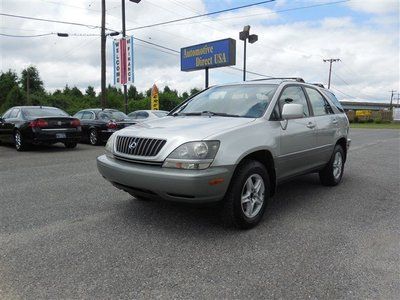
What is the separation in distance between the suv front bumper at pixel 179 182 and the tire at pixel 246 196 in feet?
0.54

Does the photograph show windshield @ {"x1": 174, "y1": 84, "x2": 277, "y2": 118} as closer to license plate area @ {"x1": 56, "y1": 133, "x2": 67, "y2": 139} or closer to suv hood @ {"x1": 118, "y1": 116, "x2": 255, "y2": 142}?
suv hood @ {"x1": 118, "y1": 116, "x2": 255, "y2": 142}

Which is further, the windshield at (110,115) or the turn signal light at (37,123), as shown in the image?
the windshield at (110,115)

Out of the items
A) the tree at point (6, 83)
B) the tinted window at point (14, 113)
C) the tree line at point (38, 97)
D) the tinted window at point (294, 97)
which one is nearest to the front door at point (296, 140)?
the tinted window at point (294, 97)

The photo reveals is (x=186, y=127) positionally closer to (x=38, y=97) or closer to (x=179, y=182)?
(x=179, y=182)

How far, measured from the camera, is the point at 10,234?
4.07 meters

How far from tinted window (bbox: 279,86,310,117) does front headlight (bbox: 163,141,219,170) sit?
5.16 feet

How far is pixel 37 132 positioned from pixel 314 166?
27.5ft

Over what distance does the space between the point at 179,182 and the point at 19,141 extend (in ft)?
31.2

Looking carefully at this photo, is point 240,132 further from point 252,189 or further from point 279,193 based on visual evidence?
point 279,193

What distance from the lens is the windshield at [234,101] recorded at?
486 centimetres

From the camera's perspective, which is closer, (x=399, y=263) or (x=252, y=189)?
(x=399, y=263)

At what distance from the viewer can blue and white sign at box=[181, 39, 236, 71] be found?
91.1ft

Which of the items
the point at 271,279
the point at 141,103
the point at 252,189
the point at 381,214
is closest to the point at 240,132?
the point at 252,189

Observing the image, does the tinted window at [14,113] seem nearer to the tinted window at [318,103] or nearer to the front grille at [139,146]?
the front grille at [139,146]
